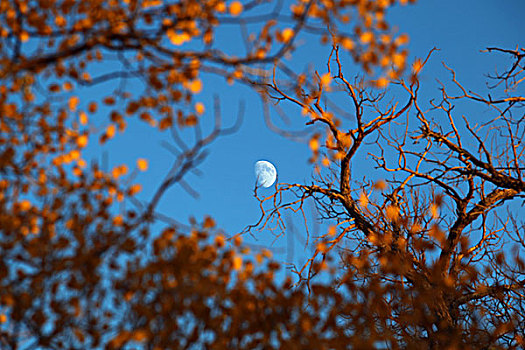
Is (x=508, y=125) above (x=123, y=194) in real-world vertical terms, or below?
above

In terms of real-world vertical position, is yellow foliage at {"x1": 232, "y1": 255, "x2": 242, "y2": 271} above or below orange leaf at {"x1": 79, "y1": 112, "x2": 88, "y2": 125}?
below

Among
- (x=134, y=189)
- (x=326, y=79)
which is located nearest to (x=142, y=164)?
(x=134, y=189)

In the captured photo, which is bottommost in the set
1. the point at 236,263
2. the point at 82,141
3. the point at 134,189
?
the point at 236,263

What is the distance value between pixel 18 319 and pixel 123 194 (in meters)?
1.09

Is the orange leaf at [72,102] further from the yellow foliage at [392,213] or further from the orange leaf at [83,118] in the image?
the yellow foliage at [392,213]

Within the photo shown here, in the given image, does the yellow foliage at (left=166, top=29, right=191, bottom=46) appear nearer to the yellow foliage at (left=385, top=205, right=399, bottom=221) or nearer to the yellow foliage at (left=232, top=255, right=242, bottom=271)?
the yellow foliage at (left=232, top=255, right=242, bottom=271)

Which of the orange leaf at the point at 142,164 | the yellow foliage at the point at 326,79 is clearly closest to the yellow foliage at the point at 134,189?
the orange leaf at the point at 142,164

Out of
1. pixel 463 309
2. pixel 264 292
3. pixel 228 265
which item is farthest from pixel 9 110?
pixel 463 309

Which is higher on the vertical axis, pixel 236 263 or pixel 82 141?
pixel 82 141

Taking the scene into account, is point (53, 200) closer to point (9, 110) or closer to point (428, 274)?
point (9, 110)

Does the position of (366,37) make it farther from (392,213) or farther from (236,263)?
(392,213)

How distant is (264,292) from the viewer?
332cm

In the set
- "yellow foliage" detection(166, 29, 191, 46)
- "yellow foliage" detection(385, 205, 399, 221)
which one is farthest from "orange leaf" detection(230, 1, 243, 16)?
"yellow foliage" detection(385, 205, 399, 221)

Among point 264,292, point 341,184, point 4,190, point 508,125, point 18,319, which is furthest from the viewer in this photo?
point 341,184
